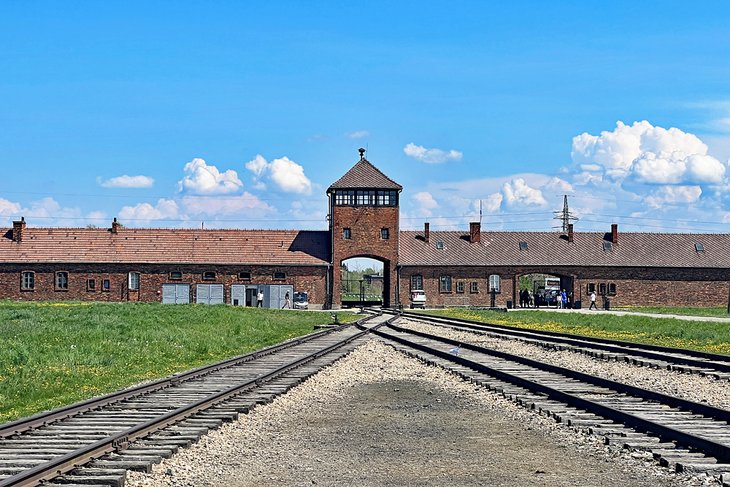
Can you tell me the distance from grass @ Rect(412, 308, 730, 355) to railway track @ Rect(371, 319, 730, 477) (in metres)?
8.84

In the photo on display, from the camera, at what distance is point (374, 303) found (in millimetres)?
73875

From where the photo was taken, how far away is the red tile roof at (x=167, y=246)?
215 ft

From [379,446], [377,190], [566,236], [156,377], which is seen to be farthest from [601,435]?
[566,236]

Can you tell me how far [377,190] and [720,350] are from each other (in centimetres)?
4459

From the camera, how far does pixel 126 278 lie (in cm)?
6506

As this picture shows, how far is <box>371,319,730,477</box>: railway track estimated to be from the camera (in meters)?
8.64

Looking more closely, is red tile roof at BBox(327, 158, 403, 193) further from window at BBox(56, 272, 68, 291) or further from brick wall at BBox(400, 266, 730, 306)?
window at BBox(56, 272, 68, 291)

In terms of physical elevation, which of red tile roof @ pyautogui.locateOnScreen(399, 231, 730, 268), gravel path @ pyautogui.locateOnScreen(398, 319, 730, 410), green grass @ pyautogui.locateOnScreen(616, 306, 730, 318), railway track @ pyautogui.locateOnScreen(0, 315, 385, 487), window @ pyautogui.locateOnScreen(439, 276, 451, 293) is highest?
red tile roof @ pyautogui.locateOnScreen(399, 231, 730, 268)

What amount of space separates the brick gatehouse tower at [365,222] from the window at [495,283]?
7.14 m

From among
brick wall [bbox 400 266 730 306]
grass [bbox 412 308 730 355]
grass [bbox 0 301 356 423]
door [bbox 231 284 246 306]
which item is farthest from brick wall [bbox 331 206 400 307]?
grass [bbox 0 301 356 423]

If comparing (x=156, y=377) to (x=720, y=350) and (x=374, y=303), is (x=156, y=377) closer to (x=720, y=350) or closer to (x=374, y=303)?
(x=720, y=350)

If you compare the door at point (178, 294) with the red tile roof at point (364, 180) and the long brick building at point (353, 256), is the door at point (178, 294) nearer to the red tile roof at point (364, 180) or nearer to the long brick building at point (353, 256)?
the long brick building at point (353, 256)

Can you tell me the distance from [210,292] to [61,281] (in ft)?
34.3

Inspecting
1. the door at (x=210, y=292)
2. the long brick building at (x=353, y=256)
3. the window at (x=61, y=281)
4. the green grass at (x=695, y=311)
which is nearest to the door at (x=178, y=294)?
the long brick building at (x=353, y=256)
